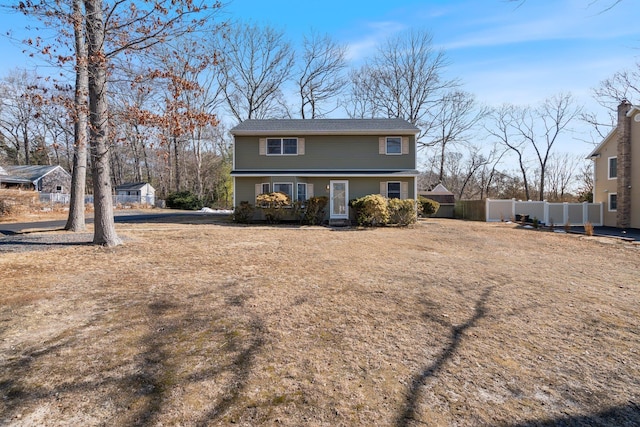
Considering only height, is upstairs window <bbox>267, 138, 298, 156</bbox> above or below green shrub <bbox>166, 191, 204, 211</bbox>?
above

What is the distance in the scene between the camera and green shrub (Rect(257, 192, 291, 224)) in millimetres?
16109

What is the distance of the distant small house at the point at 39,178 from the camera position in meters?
31.9

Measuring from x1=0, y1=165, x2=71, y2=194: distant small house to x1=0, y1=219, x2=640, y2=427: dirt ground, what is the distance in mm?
33460

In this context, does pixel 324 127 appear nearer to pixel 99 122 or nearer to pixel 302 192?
pixel 302 192

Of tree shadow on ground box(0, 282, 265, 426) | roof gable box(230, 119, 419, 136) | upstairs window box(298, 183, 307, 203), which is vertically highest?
roof gable box(230, 119, 419, 136)

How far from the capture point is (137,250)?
8250 mm

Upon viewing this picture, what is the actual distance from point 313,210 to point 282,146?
14.1 ft

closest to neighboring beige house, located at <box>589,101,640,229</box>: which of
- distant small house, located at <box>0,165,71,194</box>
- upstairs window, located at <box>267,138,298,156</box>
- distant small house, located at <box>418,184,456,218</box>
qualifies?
distant small house, located at <box>418,184,456,218</box>

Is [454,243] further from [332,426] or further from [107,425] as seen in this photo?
[107,425]

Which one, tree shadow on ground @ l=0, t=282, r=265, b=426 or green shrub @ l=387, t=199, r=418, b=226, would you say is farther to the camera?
green shrub @ l=387, t=199, r=418, b=226

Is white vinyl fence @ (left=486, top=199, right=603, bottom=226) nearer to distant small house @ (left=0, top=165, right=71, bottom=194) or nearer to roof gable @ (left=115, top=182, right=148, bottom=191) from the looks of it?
roof gable @ (left=115, top=182, right=148, bottom=191)

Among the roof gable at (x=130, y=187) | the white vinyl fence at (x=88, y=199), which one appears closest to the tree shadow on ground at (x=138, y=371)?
the white vinyl fence at (x=88, y=199)

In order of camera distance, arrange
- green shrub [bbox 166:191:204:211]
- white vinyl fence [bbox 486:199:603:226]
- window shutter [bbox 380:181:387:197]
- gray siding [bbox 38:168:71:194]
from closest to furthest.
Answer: window shutter [bbox 380:181:387:197] < white vinyl fence [bbox 486:199:603:226] < green shrub [bbox 166:191:204:211] < gray siding [bbox 38:168:71:194]

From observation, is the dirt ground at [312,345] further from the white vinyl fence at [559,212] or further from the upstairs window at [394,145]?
the white vinyl fence at [559,212]
